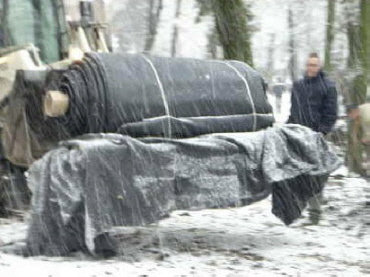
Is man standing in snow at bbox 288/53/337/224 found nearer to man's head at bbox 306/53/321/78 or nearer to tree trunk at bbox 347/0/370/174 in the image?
man's head at bbox 306/53/321/78

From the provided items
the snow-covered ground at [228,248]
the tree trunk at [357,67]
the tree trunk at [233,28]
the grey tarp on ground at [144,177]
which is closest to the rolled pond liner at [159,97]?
the grey tarp on ground at [144,177]

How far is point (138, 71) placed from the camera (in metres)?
7.50

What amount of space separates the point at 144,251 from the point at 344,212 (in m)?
3.25

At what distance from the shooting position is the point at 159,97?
747 centimetres

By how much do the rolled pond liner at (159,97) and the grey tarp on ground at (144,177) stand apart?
7.0 inches

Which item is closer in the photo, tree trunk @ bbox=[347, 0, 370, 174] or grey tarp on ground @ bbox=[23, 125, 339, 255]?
grey tarp on ground @ bbox=[23, 125, 339, 255]

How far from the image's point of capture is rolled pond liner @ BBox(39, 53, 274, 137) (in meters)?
7.20

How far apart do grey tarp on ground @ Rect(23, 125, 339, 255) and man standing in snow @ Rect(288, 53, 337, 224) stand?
1.48m

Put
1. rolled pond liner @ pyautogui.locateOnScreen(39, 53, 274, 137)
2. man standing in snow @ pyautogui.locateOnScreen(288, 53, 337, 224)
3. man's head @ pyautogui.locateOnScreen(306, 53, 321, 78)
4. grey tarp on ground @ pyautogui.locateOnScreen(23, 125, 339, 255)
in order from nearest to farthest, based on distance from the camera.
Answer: grey tarp on ground @ pyautogui.locateOnScreen(23, 125, 339, 255), rolled pond liner @ pyautogui.locateOnScreen(39, 53, 274, 137), man standing in snow @ pyautogui.locateOnScreen(288, 53, 337, 224), man's head @ pyautogui.locateOnScreen(306, 53, 321, 78)

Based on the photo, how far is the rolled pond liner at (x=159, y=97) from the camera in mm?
7203

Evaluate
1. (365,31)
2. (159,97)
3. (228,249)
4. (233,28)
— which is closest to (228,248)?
(228,249)

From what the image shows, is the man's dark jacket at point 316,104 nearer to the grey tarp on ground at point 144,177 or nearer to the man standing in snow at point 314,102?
the man standing in snow at point 314,102

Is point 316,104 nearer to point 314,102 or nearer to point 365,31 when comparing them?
point 314,102

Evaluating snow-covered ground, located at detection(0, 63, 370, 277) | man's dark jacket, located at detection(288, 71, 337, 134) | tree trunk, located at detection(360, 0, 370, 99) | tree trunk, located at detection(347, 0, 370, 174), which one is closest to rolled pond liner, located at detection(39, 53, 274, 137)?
snow-covered ground, located at detection(0, 63, 370, 277)
